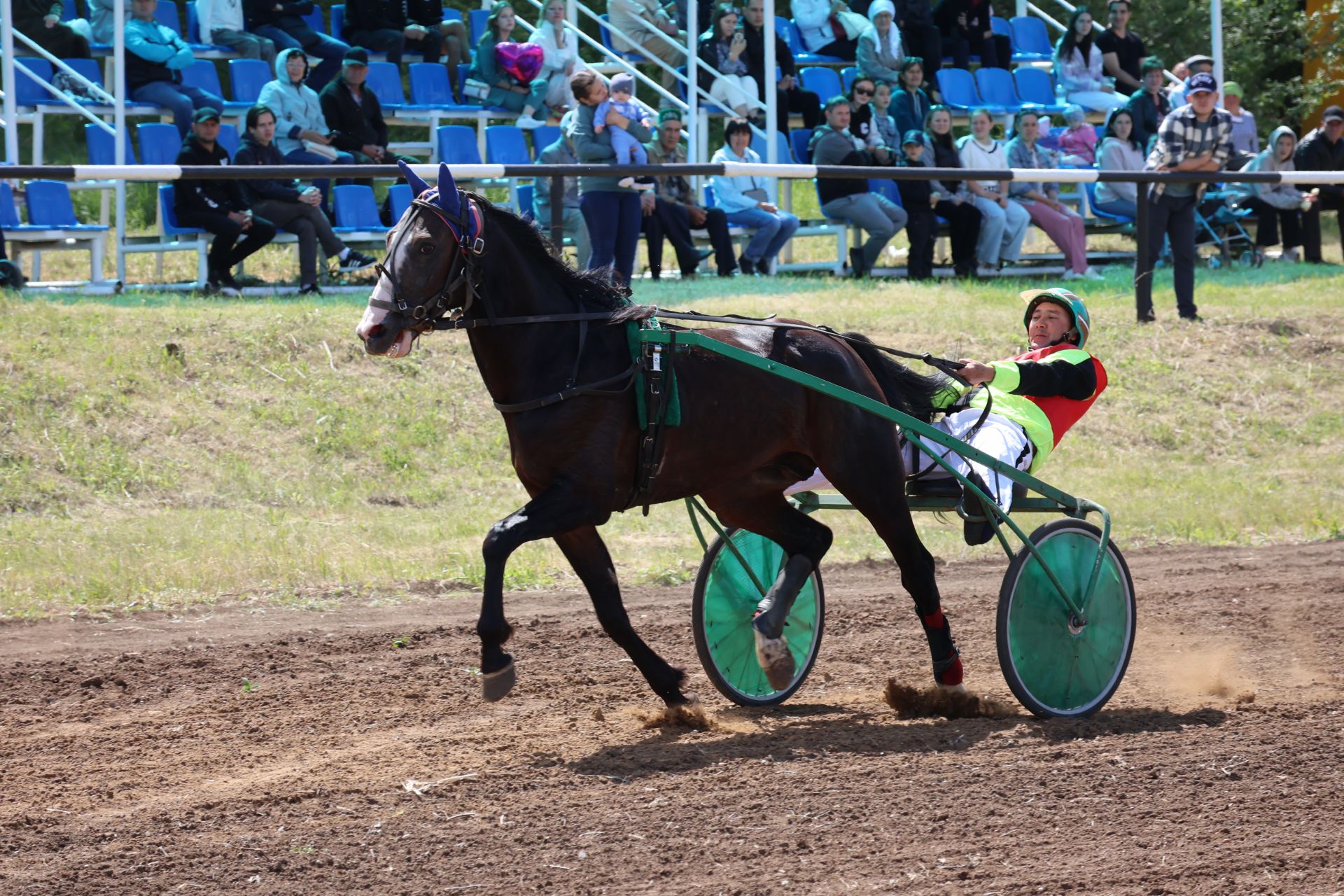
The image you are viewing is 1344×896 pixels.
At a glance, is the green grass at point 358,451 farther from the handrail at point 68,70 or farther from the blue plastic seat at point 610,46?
the blue plastic seat at point 610,46

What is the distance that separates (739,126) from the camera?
12906 millimetres

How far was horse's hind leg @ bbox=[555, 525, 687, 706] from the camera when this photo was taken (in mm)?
5352

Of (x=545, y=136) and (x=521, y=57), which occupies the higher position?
(x=521, y=57)

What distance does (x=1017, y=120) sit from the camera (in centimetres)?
1505

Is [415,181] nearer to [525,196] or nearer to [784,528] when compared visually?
[784,528]

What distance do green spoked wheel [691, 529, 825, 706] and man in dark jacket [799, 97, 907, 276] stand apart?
770cm

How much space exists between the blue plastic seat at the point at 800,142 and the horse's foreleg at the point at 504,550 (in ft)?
32.7

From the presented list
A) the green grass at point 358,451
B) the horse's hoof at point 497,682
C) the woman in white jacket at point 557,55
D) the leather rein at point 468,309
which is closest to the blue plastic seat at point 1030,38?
the woman in white jacket at point 557,55

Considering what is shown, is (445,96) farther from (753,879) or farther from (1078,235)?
(753,879)

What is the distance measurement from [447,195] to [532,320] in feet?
1.56

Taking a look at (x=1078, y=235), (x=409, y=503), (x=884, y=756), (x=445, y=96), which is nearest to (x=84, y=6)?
(x=445, y=96)

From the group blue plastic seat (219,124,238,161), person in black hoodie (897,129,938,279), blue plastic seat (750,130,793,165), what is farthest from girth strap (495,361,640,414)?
blue plastic seat (750,130,793,165)

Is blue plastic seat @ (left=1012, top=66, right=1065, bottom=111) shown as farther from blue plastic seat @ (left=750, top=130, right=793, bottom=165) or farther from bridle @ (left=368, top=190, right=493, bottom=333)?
bridle @ (left=368, top=190, right=493, bottom=333)

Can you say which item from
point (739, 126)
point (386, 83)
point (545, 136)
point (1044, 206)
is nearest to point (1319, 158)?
point (1044, 206)
